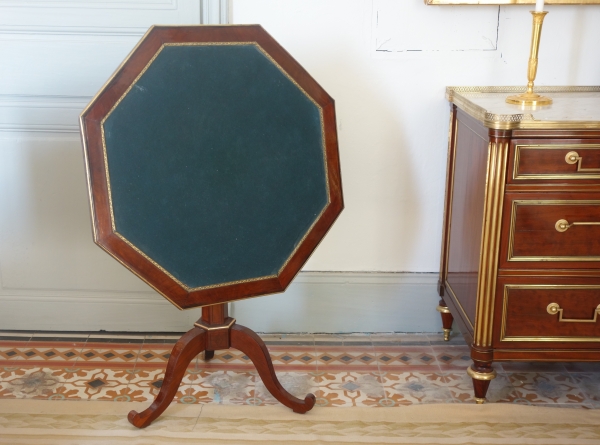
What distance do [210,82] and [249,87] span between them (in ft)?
0.39

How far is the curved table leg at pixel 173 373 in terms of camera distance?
7.27ft

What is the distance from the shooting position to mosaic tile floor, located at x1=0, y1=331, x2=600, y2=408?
2469mm

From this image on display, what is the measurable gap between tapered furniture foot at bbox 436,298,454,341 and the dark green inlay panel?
3.04 ft

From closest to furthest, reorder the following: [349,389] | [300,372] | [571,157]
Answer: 1. [571,157]
2. [349,389]
3. [300,372]

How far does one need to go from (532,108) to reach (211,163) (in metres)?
1.09

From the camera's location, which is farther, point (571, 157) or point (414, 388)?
point (414, 388)

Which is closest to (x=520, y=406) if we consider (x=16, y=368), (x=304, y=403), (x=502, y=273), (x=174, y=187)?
(x=502, y=273)

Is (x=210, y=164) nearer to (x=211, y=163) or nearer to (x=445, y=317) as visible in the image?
(x=211, y=163)

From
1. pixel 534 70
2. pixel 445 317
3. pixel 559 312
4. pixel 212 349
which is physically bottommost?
pixel 445 317

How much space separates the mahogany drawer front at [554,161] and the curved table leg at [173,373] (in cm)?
113

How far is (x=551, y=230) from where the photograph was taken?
7.25 feet

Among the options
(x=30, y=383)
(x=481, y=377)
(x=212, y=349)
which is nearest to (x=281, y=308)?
(x=212, y=349)

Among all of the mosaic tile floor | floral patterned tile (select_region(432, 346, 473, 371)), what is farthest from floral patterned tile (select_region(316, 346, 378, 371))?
floral patterned tile (select_region(432, 346, 473, 371))

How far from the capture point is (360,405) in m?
2.42
